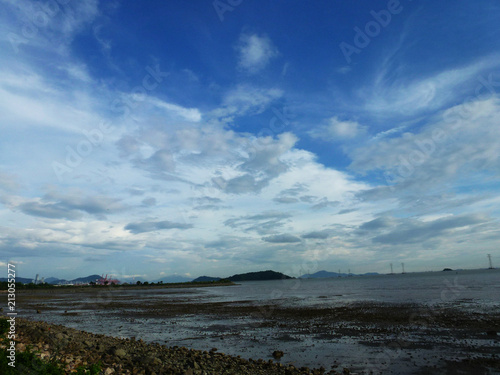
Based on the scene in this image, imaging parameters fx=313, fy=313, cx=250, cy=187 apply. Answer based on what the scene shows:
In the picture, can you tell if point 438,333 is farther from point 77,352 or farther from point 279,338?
point 77,352

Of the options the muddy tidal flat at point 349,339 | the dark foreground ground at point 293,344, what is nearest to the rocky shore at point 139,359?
the dark foreground ground at point 293,344

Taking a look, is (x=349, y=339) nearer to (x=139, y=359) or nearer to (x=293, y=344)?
(x=293, y=344)

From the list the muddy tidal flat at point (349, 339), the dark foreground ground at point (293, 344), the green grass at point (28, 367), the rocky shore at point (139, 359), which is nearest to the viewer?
the green grass at point (28, 367)

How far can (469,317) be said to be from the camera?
31047mm

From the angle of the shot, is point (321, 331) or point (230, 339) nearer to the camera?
point (230, 339)

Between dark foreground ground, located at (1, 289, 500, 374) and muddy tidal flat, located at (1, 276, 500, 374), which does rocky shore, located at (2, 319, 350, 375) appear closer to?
dark foreground ground, located at (1, 289, 500, 374)

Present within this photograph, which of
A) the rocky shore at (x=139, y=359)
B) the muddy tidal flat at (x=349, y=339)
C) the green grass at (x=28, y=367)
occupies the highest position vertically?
the green grass at (x=28, y=367)

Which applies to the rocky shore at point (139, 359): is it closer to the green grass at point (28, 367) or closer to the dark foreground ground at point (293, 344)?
the dark foreground ground at point (293, 344)

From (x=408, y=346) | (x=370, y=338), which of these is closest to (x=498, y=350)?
(x=408, y=346)

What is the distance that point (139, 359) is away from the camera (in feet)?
49.2

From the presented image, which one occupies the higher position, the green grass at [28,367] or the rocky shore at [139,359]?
the green grass at [28,367]

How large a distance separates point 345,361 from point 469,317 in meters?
21.5

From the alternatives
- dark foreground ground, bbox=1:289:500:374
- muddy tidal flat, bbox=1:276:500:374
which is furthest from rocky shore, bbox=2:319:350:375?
muddy tidal flat, bbox=1:276:500:374

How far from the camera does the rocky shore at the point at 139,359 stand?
13.7 metres
